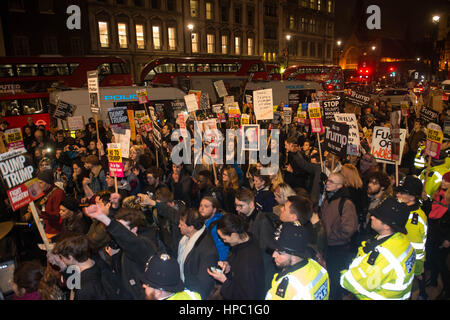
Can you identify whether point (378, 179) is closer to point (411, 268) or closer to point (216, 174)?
point (411, 268)

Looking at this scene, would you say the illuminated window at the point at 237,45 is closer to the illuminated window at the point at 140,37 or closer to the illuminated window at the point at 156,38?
the illuminated window at the point at 156,38

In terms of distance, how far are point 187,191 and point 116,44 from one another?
30877 mm

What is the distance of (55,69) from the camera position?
17062 mm

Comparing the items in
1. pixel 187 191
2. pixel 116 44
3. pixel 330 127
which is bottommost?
pixel 187 191

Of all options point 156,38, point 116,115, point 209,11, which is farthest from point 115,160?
point 209,11

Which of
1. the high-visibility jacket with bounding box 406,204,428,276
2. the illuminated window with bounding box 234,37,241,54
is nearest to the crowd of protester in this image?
the high-visibility jacket with bounding box 406,204,428,276

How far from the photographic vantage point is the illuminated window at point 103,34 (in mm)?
31562

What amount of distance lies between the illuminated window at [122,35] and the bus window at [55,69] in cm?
Result: 1685

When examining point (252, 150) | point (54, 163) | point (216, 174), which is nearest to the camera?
point (216, 174)

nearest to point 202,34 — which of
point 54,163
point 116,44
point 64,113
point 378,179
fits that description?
point 116,44

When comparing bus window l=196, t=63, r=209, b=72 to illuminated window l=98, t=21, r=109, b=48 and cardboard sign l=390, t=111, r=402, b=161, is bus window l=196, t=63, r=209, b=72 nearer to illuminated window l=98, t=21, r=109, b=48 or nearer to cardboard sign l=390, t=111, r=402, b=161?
illuminated window l=98, t=21, r=109, b=48

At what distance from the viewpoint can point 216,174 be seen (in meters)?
6.82

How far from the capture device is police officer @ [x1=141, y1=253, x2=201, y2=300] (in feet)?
8.09

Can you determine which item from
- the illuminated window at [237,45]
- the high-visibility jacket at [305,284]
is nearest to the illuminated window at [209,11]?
the illuminated window at [237,45]
